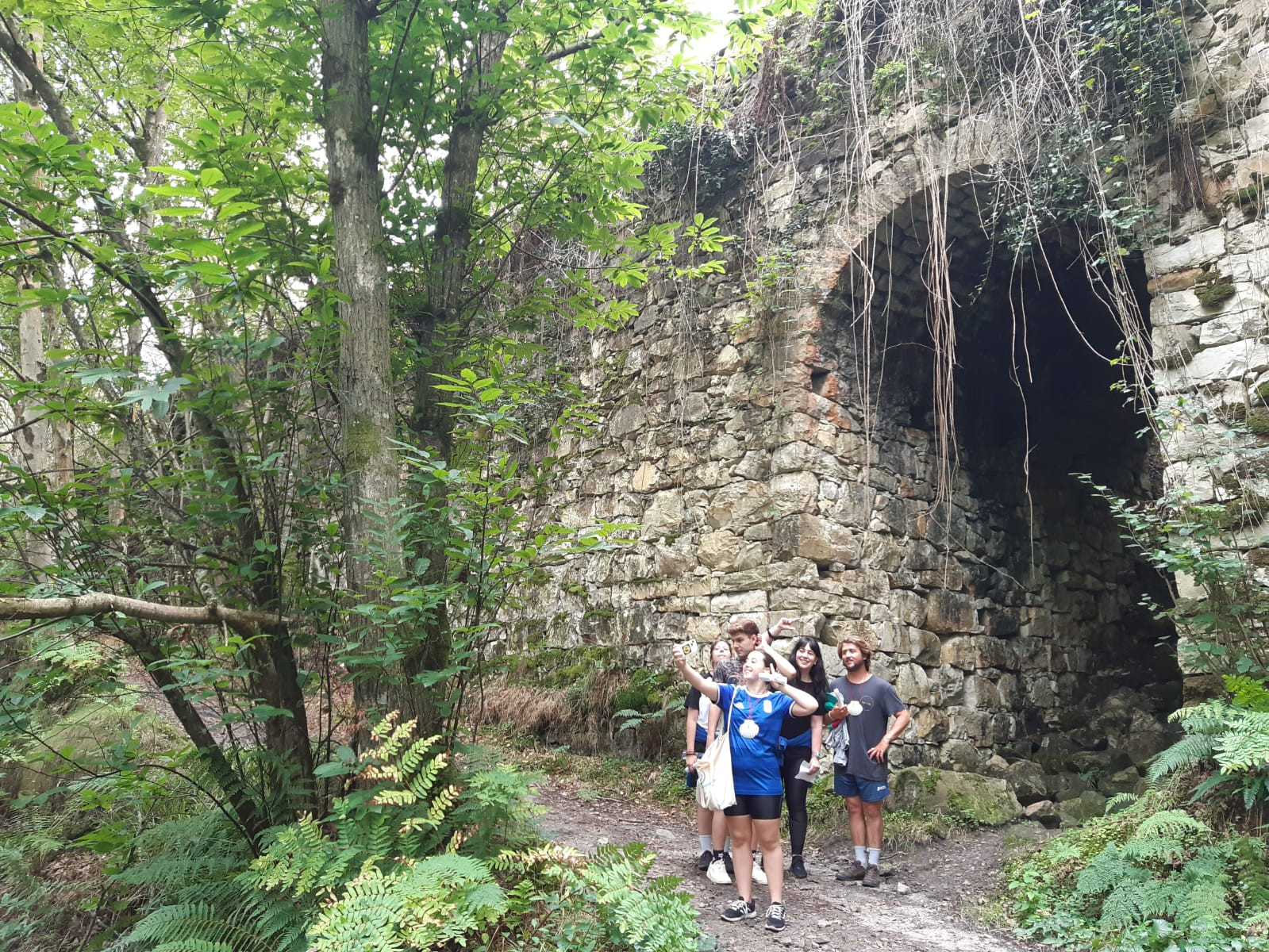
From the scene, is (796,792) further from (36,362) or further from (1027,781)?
(36,362)

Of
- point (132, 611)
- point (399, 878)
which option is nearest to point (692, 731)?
point (399, 878)

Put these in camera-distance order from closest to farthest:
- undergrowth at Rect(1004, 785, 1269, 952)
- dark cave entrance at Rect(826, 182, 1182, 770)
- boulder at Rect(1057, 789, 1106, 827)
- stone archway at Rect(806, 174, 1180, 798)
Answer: undergrowth at Rect(1004, 785, 1269, 952)
boulder at Rect(1057, 789, 1106, 827)
stone archway at Rect(806, 174, 1180, 798)
dark cave entrance at Rect(826, 182, 1182, 770)

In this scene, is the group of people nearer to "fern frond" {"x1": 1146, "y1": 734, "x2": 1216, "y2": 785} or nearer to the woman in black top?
the woman in black top

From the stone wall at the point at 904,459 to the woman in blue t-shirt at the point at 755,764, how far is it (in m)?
1.78

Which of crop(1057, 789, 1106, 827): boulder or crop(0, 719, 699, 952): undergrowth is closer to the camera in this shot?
crop(0, 719, 699, 952): undergrowth

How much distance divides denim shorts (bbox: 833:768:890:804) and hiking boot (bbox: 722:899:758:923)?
1010 millimetres

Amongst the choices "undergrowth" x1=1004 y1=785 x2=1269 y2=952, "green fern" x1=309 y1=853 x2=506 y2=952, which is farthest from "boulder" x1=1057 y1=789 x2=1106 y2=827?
"green fern" x1=309 y1=853 x2=506 y2=952

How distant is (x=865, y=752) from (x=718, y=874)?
996 mm

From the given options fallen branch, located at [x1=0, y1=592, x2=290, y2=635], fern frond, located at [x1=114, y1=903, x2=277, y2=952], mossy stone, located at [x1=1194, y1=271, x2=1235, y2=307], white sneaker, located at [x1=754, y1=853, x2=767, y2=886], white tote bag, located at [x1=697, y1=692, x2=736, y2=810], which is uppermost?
mossy stone, located at [x1=1194, y1=271, x2=1235, y2=307]

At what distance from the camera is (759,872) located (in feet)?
13.5

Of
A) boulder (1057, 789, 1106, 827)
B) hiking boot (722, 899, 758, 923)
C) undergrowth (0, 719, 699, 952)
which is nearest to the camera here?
undergrowth (0, 719, 699, 952)

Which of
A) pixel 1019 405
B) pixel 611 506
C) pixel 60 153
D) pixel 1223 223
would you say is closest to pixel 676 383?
pixel 611 506

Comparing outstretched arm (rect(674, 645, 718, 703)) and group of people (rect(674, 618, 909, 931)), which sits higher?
outstretched arm (rect(674, 645, 718, 703))

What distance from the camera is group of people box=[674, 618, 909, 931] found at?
356cm
